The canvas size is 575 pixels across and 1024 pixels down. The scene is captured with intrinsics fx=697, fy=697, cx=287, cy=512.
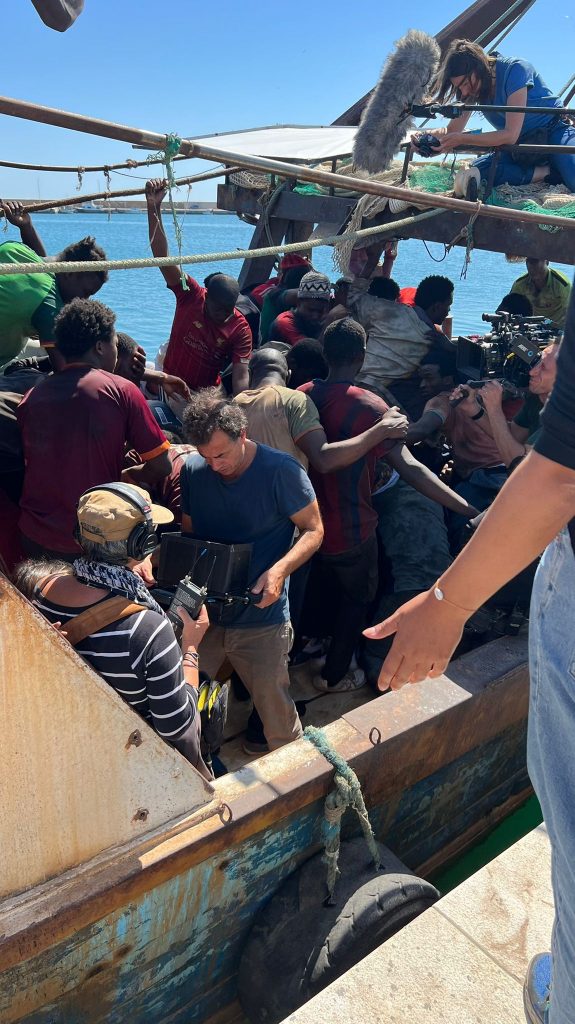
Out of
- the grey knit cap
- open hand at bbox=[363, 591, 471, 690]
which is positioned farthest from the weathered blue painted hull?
the grey knit cap

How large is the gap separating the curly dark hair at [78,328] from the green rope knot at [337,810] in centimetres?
188

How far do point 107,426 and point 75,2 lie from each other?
163 cm

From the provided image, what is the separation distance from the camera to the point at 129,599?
2023 mm

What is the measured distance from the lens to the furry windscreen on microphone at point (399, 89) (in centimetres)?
420

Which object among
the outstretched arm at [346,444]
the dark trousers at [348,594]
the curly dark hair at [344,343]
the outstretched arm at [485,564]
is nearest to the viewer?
the outstretched arm at [485,564]

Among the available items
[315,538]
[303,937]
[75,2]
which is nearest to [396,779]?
[303,937]

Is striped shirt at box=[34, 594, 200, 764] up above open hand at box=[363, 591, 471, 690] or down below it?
below

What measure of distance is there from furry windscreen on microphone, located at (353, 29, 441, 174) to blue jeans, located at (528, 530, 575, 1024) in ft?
12.9

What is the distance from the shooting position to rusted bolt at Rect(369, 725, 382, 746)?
2.61 m

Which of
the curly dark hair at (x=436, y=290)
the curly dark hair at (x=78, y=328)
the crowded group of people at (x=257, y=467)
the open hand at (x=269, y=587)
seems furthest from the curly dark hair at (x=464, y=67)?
the open hand at (x=269, y=587)

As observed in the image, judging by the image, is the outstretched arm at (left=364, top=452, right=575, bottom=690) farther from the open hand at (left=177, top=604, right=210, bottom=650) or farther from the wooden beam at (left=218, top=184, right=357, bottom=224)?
the wooden beam at (left=218, top=184, right=357, bottom=224)

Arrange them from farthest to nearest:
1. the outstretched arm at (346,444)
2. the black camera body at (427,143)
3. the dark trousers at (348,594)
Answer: the black camera body at (427,143) < the dark trousers at (348,594) < the outstretched arm at (346,444)

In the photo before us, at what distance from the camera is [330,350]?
347cm

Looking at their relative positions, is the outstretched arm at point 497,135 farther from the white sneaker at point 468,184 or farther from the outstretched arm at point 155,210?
the outstretched arm at point 155,210
